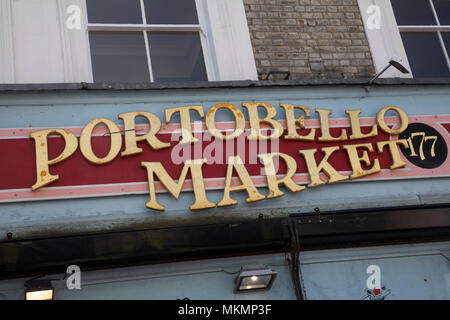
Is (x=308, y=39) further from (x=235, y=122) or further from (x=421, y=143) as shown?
(x=421, y=143)

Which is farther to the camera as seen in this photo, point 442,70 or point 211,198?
point 442,70

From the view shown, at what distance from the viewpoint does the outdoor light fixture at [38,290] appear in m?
4.23

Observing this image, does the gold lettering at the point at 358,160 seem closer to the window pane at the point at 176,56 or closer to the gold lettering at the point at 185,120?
the gold lettering at the point at 185,120

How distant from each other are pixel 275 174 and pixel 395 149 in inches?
51.8

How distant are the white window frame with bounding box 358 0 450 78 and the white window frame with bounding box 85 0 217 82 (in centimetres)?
189

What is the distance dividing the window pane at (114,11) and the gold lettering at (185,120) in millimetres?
1477

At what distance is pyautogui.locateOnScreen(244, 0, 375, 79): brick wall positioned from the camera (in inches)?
233

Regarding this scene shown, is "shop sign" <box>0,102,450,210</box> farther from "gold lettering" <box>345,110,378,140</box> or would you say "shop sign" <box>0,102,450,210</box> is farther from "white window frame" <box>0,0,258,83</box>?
"white window frame" <box>0,0,258,83</box>

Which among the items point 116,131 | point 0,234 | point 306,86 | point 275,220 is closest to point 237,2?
point 306,86

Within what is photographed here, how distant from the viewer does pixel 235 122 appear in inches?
209

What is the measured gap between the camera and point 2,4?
18.1ft

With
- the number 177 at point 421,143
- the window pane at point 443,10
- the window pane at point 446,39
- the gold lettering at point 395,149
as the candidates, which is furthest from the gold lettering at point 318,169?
the window pane at point 443,10

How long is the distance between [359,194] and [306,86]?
1255 millimetres
